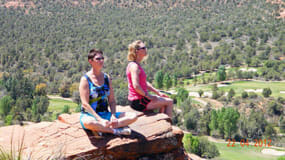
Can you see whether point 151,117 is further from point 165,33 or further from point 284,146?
point 165,33

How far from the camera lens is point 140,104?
9305 millimetres

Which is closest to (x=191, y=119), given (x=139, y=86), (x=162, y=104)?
(x=162, y=104)

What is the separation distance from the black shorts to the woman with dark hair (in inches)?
50.2

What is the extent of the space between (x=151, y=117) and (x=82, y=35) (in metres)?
92.4

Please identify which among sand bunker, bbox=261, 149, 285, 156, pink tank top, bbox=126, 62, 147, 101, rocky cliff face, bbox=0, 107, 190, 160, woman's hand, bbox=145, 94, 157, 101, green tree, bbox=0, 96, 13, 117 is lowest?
sand bunker, bbox=261, 149, 285, 156

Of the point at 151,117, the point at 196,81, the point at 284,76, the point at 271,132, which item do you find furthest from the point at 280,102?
the point at 151,117

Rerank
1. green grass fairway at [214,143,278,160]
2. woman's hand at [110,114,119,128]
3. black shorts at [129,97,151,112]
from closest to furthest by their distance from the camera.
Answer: woman's hand at [110,114,119,128], black shorts at [129,97,151,112], green grass fairway at [214,143,278,160]

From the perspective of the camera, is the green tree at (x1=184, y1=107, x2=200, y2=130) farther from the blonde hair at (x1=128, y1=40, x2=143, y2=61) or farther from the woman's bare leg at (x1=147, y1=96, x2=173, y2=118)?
the blonde hair at (x1=128, y1=40, x2=143, y2=61)

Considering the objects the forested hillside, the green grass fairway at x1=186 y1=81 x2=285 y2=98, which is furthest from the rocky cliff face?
the green grass fairway at x1=186 y1=81 x2=285 y2=98

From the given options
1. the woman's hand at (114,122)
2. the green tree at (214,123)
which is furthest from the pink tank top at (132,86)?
the green tree at (214,123)

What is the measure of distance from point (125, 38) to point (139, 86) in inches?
3630

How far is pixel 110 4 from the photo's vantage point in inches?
4562

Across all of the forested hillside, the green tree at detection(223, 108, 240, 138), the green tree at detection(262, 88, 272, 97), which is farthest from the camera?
the forested hillside

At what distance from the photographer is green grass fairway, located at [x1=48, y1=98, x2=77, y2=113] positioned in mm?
55047
